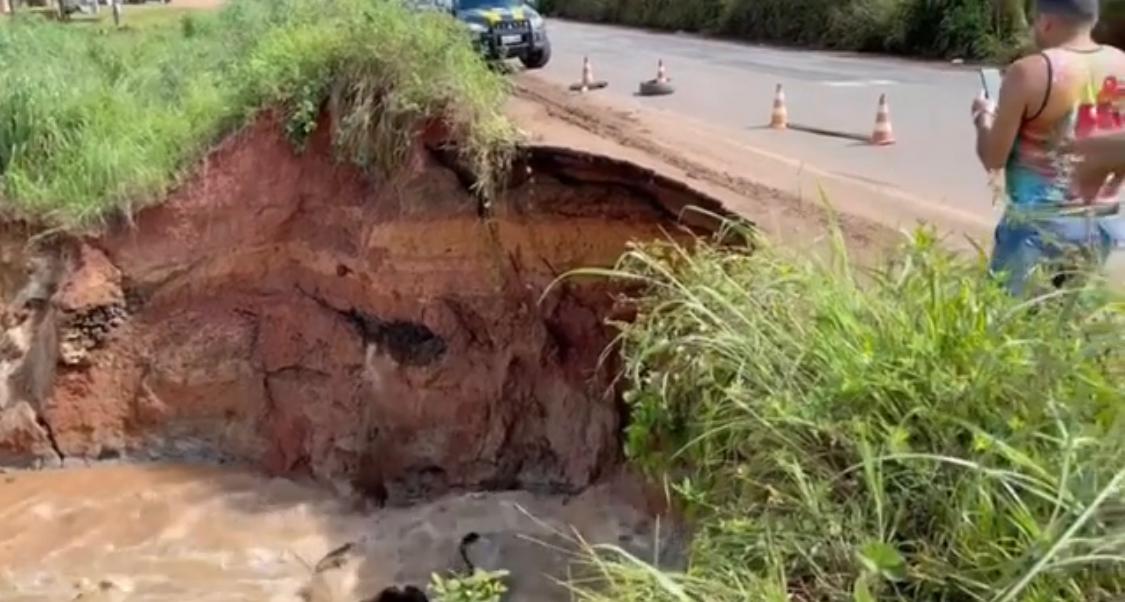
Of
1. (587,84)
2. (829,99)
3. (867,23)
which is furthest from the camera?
(867,23)

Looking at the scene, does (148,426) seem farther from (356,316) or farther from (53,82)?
(53,82)

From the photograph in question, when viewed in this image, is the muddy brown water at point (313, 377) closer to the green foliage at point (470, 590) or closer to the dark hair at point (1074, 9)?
the green foliage at point (470, 590)

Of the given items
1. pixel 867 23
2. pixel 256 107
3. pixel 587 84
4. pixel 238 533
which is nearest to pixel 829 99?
pixel 587 84

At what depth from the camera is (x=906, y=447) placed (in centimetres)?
295

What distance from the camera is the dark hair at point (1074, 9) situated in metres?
3.52

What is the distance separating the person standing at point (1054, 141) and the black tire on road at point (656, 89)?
1405 cm

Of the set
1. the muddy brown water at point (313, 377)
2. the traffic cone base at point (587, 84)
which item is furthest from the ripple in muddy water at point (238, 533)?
the traffic cone base at point (587, 84)

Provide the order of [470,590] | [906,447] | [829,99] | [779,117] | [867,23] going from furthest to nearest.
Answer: [867,23] < [829,99] < [779,117] < [470,590] < [906,447]

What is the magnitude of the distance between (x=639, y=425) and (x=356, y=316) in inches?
208

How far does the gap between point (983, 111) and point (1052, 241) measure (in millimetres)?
565

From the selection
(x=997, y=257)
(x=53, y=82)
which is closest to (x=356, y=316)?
(x=53, y=82)

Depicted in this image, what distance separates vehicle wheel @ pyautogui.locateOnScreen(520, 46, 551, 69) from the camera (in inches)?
797

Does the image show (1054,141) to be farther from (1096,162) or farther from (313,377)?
(313,377)

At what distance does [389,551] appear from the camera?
312 inches
